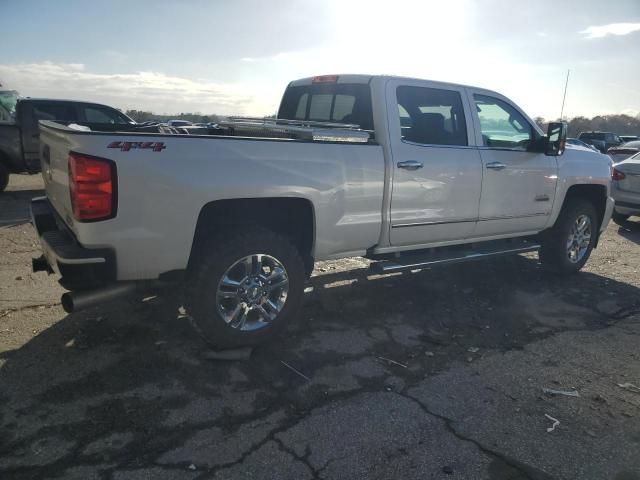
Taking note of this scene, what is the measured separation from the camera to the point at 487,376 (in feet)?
11.6

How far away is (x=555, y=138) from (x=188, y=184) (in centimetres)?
394

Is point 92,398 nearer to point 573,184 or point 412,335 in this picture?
point 412,335

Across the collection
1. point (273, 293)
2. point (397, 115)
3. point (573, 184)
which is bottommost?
point (273, 293)

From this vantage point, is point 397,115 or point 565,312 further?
point 565,312

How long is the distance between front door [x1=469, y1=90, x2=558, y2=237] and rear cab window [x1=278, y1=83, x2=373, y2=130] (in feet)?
4.07

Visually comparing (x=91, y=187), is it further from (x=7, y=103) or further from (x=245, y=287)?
(x=7, y=103)

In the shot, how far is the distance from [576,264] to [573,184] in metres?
1.00

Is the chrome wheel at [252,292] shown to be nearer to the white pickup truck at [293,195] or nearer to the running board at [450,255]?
the white pickup truck at [293,195]

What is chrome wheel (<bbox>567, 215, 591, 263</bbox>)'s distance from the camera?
5980 mm

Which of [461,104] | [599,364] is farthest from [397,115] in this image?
[599,364]

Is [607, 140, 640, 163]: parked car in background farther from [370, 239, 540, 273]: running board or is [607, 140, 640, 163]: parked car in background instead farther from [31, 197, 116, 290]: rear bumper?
[31, 197, 116, 290]: rear bumper

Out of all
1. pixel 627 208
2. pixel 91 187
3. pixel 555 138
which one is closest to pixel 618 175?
pixel 627 208

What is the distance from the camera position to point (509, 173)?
5.06 meters

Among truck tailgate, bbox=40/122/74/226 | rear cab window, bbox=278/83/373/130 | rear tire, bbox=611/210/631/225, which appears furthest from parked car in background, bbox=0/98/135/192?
rear tire, bbox=611/210/631/225
